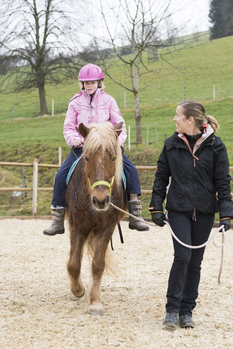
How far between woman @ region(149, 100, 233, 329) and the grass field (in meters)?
8.69

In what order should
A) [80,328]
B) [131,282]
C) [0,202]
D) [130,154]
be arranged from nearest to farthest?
[80,328] < [131,282] < [0,202] < [130,154]

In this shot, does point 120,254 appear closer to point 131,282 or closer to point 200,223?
point 131,282

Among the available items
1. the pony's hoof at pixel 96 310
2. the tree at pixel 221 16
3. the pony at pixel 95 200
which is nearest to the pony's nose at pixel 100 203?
the pony at pixel 95 200

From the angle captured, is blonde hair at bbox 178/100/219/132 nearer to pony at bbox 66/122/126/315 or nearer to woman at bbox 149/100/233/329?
woman at bbox 149/100/233/329

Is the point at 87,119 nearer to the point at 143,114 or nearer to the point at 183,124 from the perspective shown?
the point at 183,124

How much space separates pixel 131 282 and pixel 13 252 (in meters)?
2.69

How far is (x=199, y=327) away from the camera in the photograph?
4.31 metres

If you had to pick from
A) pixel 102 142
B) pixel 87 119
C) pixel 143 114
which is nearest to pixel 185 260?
pixel 102 142

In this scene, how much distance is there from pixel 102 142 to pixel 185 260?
3.85ft

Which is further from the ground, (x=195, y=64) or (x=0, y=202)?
(x=195, y=64)

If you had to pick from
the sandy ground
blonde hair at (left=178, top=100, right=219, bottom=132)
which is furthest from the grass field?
blonde hair at (left=178, top=100, right=219, bottom=132)

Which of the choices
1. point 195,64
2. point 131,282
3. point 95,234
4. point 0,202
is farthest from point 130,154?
point 195,64

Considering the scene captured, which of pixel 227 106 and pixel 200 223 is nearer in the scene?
pixel 200 223

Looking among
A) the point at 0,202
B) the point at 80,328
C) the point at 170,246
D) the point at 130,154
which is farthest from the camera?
the point at 130,154
